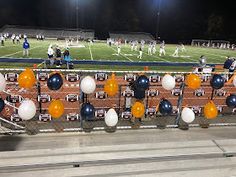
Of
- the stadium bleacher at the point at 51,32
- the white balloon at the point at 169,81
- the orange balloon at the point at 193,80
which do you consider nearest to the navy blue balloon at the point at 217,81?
the orange balloon at the point at 193,80

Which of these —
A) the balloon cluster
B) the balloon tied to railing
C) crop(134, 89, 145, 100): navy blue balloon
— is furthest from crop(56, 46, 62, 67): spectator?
the balloon cluster

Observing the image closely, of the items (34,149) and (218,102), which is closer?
(34,149)

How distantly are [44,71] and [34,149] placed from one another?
1.99 metres

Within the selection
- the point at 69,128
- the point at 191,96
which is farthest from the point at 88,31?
the point at 69,128

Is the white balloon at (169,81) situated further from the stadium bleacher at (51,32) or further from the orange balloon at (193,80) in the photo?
the stadium bleacher at (51,32)

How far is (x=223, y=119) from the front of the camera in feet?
30.1

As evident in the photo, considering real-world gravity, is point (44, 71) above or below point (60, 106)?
above

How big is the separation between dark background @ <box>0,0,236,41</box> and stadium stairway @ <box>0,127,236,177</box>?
6279cm

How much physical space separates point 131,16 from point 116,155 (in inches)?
2752

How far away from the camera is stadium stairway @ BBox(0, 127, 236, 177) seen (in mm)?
5273

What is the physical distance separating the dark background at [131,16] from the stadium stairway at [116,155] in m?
62.8

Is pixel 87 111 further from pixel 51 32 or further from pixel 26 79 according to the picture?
pixel 51 32

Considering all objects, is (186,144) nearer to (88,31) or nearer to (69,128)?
(69,128)

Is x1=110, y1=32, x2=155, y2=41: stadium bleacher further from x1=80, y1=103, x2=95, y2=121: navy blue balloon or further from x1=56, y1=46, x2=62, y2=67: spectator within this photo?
x1=80, y1=103, x2=95, y2=121: navy blue balloon
